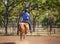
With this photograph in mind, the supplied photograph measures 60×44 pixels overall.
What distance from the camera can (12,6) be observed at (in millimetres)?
24234

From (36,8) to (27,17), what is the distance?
15.4m

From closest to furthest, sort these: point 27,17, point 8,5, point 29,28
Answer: point 27,17, point 29,28, point 8,5

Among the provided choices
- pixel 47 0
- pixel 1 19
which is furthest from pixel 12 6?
pixel 47 0

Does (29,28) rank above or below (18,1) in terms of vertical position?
below

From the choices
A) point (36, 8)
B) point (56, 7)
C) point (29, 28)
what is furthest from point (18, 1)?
point (29, 28)

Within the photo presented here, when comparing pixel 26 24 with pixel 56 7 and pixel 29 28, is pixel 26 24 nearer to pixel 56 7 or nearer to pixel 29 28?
pixel 29 28

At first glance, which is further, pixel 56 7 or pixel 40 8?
pixel 40 8

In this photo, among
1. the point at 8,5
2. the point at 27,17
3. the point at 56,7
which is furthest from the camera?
the point at 8,5

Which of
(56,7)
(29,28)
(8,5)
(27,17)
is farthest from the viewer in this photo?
A: (8,5)

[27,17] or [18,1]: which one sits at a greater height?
[18,1]

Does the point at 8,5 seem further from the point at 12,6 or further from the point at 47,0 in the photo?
the point at 47,0

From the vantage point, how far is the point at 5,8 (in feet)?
81.8

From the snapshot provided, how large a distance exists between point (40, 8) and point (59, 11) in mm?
2981

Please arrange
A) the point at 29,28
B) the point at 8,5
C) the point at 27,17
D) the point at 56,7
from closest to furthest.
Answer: the point at 27,17, the point at 29,28, the point at 56,7, the point at 8,5
